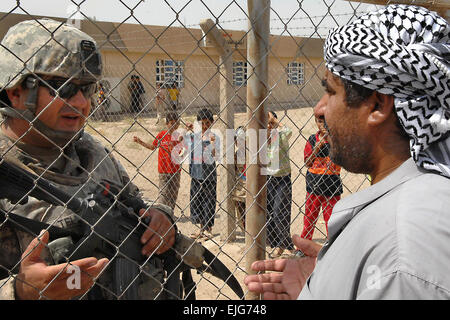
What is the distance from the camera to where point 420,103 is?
104 centimetres

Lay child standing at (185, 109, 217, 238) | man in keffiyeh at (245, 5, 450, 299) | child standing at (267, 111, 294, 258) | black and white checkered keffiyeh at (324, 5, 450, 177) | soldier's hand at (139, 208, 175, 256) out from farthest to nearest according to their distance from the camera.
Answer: child standing at (185, 109, 217, 238) < child standing at (267, 111, 294, 258) < soldier's hand at (139, 208, 175, 256) < black and white checkered keffiyeh at (324, 5, 450, 177) < man in keffiyeh at (245, 5, 450, 299)

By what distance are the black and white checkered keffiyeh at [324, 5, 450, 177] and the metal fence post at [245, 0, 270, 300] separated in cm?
46

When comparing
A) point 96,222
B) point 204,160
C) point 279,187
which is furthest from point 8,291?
point 204,160

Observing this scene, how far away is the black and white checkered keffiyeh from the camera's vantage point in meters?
1.02

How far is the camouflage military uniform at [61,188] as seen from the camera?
146cm

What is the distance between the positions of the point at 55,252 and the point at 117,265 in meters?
0.30

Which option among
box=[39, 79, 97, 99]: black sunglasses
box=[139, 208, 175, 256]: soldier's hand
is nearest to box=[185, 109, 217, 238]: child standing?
box=[139, 208, 175, 256]: soldier's hand

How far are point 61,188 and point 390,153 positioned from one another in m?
1.29

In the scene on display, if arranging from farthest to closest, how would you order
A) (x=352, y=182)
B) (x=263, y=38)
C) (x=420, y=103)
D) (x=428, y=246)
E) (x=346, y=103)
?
(x=352, y=182), (x=263, y=38), (x=346, y=103), (x=420, y=103), (x=428, y=246)

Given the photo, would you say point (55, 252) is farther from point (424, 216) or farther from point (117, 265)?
point (424, 216)

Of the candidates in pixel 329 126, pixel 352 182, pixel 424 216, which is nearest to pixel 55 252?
pixel 329 126

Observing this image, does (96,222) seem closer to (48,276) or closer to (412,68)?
(48,276)

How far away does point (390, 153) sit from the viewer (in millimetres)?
1105

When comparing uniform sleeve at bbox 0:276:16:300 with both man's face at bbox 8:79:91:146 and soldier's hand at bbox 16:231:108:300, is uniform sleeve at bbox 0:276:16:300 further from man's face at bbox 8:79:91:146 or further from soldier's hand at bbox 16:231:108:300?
man's face at bbox 8:79:91:146
